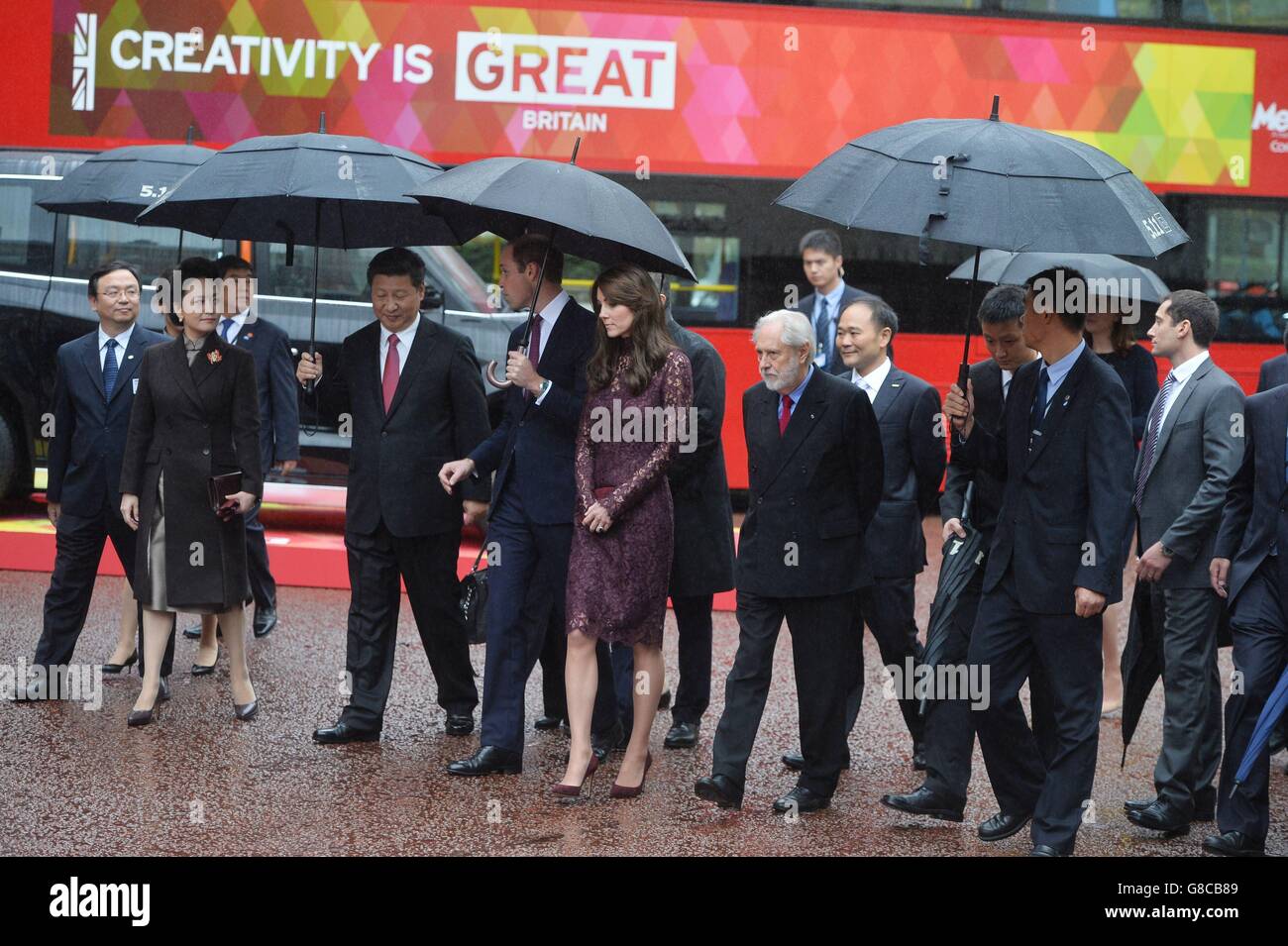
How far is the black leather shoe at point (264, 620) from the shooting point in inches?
324

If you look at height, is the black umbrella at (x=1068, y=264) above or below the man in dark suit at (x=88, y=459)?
above

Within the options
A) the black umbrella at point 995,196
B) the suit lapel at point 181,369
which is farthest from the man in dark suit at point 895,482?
the suit lapel at point 181,369

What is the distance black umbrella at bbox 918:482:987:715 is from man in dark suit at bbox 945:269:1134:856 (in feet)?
1.16

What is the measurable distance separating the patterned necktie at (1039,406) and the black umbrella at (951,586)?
2.09 ft

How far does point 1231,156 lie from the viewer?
12500mm

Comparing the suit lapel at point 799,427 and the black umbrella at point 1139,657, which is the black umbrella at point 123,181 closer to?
the suit lapel at point 799,427

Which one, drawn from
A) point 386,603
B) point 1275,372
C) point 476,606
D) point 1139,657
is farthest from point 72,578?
point 1275,372

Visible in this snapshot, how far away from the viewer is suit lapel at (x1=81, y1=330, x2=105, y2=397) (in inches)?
277

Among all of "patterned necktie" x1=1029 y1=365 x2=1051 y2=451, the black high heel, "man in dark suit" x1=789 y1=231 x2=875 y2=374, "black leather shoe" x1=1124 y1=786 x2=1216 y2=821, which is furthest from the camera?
"man in dark suit" x1=789 y1=231 x2=875 y2=374

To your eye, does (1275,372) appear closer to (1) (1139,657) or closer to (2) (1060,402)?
(1) (1139,657)

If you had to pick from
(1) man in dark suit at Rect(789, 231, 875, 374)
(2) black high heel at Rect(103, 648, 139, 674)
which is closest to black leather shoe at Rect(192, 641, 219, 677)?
(2) black high heel at Rect(103, 648, 139, 674)

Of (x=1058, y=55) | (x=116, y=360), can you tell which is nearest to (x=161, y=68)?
(x=116, y=360)

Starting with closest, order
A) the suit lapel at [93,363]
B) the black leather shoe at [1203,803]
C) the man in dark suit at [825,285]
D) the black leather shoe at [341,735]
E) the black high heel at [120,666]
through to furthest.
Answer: the black leather shoe at [1203,803], the black leather shoe at [341,735], the suit lapel at [93,363], the black high heel at [120,666], the man in dark suit at [825,285]

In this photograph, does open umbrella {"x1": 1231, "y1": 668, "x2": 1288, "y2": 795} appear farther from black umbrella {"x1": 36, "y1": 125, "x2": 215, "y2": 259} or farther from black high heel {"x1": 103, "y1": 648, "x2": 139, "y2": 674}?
black high heel {"x1": 103, "y1": 648, "x2": 139, "y2": 674}
